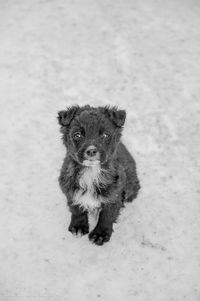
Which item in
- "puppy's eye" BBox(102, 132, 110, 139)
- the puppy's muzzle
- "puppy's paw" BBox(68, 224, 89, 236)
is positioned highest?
"puppy's eye" BBox(102, 132, 110, 139)

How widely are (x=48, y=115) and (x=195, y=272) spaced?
408cm

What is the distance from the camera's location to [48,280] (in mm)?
5363

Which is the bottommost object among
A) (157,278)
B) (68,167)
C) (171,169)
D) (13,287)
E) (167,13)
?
(13,287)

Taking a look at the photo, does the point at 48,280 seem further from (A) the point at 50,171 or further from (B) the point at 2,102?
(B) the point at 2,102

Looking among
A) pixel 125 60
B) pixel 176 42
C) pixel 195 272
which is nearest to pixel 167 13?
pixel 176 42

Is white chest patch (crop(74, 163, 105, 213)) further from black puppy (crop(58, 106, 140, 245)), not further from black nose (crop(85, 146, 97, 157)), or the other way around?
black nose (crop(85, 146, 97, 157))

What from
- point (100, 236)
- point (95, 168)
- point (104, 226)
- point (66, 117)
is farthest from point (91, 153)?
point (100, 236)

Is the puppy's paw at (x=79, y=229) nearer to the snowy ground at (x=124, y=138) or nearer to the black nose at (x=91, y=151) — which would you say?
the snowy ground at (x=124, y=138)

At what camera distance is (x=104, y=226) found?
18.6 ft

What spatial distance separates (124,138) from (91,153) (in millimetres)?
2464

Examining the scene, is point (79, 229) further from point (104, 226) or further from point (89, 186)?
point (89, 186)

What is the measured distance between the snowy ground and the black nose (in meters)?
1.68

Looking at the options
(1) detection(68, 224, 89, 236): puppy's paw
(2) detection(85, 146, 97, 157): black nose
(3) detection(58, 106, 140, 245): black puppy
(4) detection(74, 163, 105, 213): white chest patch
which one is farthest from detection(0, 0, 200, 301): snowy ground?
(2) detection(85, 146, 97, 157): black nose

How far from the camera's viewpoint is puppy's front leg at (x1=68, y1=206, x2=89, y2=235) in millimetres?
5770
